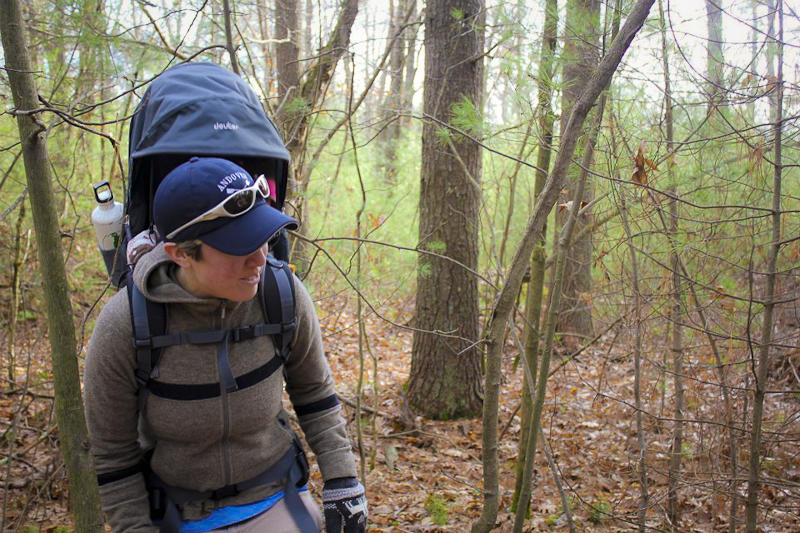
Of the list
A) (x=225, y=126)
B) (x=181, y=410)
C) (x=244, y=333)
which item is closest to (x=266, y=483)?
(x=181, y=410)

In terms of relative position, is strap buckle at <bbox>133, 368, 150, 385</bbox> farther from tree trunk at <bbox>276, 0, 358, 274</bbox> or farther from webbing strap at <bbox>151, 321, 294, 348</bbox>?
tree trunk at <bbox>276, 0, 358, 274</bbox>

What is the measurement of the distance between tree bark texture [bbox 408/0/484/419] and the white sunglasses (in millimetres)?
3677

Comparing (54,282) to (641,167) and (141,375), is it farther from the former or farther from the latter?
(641,167)

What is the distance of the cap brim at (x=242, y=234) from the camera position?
1730mm

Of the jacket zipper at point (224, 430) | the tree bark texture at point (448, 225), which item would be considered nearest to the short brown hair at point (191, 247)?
the jacket zipper at point (224, 430)

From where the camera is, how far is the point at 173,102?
1978mm

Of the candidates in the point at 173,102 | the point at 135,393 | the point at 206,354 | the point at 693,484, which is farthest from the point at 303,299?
the point at 693,484

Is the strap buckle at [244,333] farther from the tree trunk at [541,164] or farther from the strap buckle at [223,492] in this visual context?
the tree trunk at [541,164]

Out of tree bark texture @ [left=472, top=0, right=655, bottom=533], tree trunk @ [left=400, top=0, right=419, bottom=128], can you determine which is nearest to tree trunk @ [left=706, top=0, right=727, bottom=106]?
tree bark texture @ [left=472, top=0, right=655, bottom=533]

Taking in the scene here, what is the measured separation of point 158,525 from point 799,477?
408 cm

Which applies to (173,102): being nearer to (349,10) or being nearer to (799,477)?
(349,10)

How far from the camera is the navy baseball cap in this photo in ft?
5.66

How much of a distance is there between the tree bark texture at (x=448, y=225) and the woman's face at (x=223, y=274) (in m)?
3.66

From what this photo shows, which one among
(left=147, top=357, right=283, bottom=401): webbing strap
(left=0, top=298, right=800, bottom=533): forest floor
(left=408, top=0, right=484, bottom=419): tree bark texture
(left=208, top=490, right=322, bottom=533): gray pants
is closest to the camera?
(left=147, top=357, right=283, bottom=401): webbing strap
